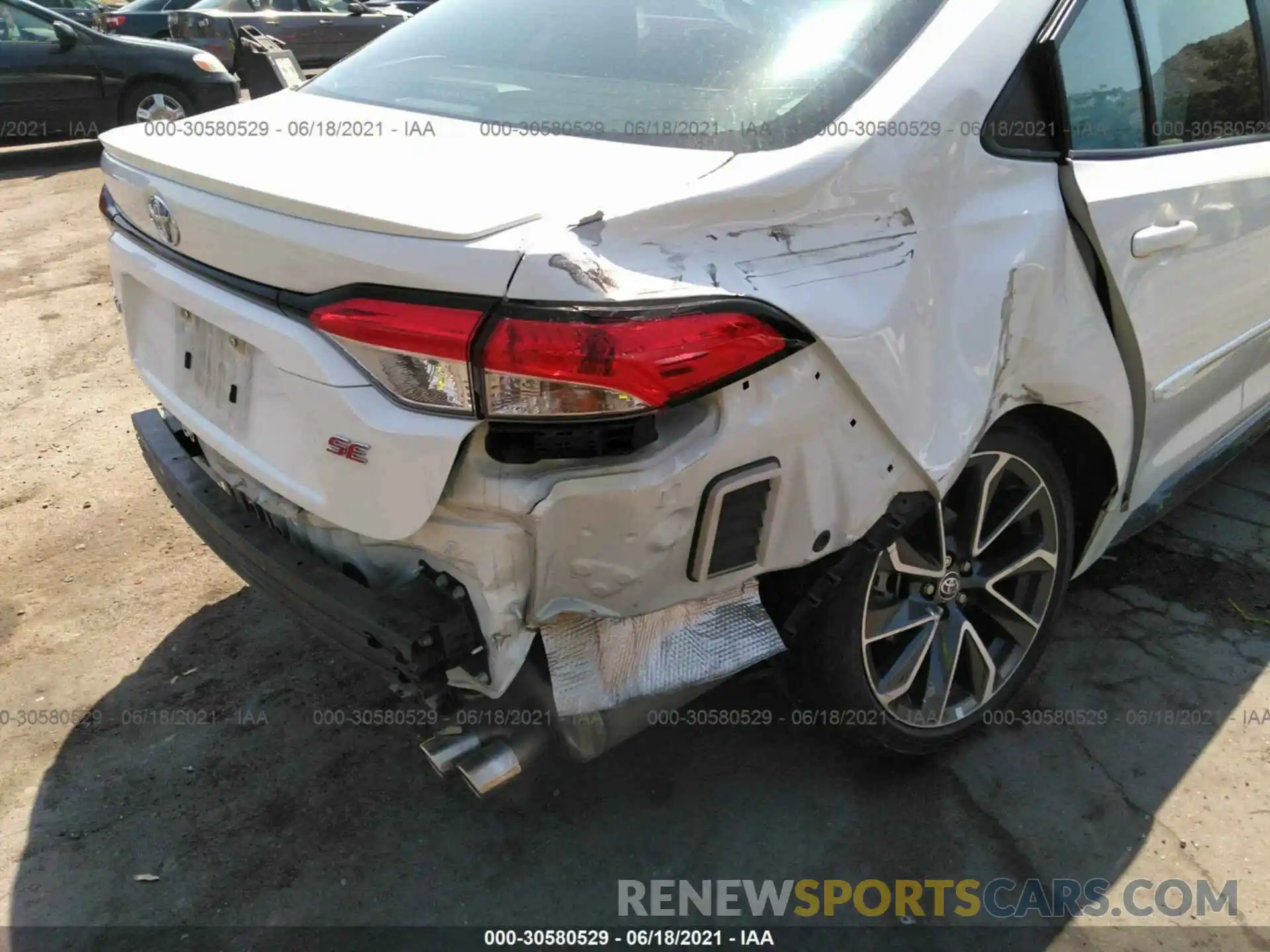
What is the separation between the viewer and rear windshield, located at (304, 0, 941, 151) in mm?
1896

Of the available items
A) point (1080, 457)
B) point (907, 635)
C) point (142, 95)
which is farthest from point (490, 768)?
point (142, 95)

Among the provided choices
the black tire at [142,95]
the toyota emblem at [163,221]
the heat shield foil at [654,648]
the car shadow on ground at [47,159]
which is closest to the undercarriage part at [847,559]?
the heat shield foil at [654,648]

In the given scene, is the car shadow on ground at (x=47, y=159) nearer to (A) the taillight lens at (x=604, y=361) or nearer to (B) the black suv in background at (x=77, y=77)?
(B) the black suv in background at (x=77, y=77)

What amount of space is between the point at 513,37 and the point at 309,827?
6.32 ft

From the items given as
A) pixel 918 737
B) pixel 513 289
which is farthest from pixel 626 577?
pixel 918 737

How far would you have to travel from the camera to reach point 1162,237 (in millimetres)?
2352

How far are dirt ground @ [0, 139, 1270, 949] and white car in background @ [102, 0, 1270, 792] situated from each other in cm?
29

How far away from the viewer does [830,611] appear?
2.12m

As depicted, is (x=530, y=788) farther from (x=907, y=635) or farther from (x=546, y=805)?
(x=907, y=635)

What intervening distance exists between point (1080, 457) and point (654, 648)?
1.37 meters

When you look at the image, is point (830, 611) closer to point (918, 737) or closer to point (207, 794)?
point (918, 737)

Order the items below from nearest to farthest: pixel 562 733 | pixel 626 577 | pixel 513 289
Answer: pixel 513 289
pixel 626 577
pixel 562 733

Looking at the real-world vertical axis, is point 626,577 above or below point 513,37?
below

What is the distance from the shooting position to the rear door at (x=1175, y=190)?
2.27 m
